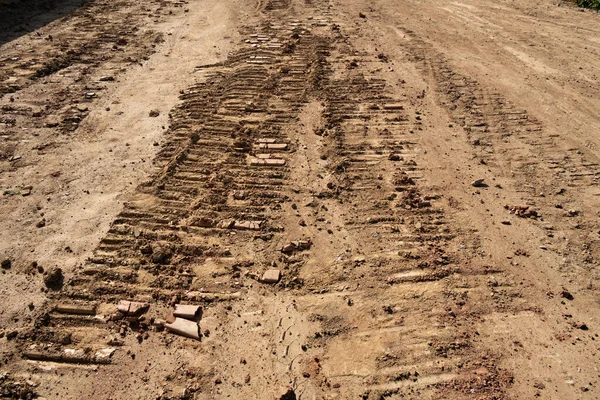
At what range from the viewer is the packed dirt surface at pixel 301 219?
4590 mm

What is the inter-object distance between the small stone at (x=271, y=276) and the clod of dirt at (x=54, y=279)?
8.22ft

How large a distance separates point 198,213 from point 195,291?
4.37ft

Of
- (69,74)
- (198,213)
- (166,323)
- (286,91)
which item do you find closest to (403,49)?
(286,91)

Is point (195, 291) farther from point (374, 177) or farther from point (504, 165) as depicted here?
point (504, 165)

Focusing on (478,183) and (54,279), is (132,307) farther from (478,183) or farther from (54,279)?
(478,183)

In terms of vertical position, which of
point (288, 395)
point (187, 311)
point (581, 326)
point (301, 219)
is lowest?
point (288, 395)

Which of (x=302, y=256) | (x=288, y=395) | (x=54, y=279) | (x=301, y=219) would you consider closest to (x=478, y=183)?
(x=301, y=219)

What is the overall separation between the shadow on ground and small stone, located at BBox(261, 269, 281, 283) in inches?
422

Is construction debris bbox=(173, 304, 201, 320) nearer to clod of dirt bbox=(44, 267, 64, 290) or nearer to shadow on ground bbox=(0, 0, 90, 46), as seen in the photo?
clod of dirt bbox=(44, 267, 64, 290)

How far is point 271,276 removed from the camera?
5.42 m

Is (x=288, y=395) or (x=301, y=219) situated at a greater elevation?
(x=301, y=219)

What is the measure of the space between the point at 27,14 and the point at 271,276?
42.5 ft

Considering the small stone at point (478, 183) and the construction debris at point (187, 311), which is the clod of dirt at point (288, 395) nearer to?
the construction debris at point (187, 311)

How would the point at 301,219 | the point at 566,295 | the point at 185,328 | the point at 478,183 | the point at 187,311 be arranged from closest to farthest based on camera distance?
the point at 185,328 → the point at 187,311 → the point at 566,295 → the point at 301,219 → the point at 478,183
